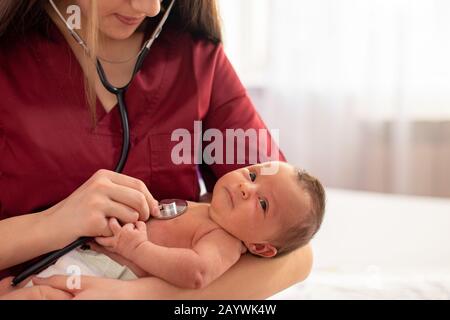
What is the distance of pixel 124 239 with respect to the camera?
0.97m

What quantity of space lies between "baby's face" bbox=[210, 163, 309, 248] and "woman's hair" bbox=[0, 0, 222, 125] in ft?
0.97

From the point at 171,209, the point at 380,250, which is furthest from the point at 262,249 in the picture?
the point at 380,250

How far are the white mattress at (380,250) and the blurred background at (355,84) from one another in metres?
0.50

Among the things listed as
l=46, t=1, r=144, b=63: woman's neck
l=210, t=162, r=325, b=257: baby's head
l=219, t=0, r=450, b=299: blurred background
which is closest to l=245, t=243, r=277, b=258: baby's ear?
l=210, t=162, r=325, b=257: baby's head

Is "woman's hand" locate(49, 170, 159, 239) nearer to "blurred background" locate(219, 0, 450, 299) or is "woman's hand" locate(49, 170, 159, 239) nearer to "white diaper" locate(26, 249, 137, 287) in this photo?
"white diaper" locate(26, 249, 137, 287)

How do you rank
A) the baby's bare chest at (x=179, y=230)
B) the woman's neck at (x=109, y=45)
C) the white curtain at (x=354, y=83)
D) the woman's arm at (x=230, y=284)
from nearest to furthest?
the woman's arm at (x=230, y=284) → the baby's bare chest at (x=179, y=230) → the woman's neck at (x=109, y=45) → the white curtain at (x=354, y=83)

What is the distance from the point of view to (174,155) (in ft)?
3.90

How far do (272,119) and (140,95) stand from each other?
1426mm

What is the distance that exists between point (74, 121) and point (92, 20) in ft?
0.65

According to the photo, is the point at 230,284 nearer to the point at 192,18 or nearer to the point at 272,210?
the point at 272,210

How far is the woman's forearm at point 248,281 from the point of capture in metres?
0.94

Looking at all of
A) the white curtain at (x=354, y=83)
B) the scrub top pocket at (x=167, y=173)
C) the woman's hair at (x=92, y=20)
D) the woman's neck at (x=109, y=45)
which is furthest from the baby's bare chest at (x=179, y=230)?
the white curtain at (x=354, y=83)

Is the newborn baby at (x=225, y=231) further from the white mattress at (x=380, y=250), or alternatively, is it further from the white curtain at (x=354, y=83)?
the white curtain at (x=354, y=83)

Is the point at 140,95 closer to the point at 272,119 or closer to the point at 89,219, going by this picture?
the point at 89,219
